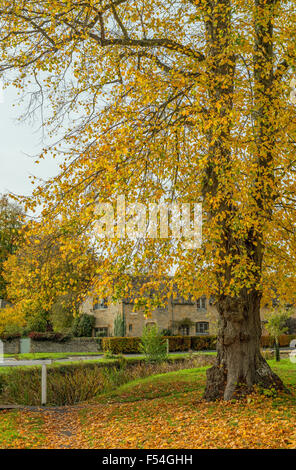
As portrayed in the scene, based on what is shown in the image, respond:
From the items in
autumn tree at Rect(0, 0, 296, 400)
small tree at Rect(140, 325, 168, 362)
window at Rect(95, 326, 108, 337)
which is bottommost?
window at Rect(95, 326, 108, 337)

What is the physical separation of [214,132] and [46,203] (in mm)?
3857

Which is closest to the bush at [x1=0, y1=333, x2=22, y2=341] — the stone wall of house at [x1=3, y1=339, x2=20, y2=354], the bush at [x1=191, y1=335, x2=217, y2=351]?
the stone wall of house at [x1=3, y1=339, x2=20, y2=354]

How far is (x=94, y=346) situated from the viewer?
32.0 metres

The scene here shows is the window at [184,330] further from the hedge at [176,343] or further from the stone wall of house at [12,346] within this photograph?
the stone wall of house at [12,346]

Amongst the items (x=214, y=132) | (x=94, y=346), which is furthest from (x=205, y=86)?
(x=94, y=346)

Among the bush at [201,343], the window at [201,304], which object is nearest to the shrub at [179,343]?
the bush at [201,343]

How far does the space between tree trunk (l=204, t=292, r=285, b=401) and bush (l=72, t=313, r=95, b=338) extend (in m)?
26.6

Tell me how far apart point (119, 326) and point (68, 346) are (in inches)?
179

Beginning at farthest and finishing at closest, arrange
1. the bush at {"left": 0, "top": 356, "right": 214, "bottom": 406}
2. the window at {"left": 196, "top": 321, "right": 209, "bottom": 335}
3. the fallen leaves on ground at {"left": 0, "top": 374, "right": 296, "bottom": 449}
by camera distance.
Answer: the window at {"left": 196, "top": 321, "right": 209, "bottom": 335} → the bush at {"left": 0, "top": 356, "right": 214, "bottom": 406} → the fallen leaves on ground at {"left": 0, "top": 374, "right": 296, "bottom": 449}

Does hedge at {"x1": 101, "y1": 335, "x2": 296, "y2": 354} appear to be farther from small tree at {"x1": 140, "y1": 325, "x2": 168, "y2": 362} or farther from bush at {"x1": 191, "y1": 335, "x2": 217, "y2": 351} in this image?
small tree at {"x1": 140, "y1": 325, "x2": 168, "y2": 362}

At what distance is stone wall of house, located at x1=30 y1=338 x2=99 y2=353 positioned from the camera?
101ft

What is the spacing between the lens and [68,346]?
31375mm

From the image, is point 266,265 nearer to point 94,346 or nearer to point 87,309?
point 94,346

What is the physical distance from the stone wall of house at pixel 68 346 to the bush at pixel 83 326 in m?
3.86
